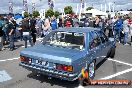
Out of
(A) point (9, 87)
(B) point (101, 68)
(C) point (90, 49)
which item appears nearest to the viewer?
(A) point (9, 87)

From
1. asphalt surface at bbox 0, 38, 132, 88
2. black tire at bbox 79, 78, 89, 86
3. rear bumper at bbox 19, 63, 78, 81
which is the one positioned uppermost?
rear bumper at bbox 19, 63, 78, 81

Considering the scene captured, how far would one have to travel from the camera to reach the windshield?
7.27 m

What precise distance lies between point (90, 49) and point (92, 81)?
0.95 meters

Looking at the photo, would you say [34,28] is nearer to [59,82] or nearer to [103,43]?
[103,43]

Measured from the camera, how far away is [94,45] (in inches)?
304

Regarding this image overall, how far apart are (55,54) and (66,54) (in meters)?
0.30

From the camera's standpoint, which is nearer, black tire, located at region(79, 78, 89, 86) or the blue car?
the blue car

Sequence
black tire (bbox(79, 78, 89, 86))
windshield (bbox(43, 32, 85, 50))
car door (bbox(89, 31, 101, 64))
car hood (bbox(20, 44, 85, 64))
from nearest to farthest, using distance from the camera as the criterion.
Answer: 1. car hood (bbox(20, 44, 85, 64))
2. black tire (bbox(79, 78, 89, 86))
3. windshield (bbox(43, 32, 85, 50))
4. car door (bbox(89, 31, 101, 64))

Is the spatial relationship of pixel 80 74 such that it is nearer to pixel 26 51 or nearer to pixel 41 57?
pixel 41 57

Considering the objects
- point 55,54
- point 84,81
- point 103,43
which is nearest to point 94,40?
point 103,43

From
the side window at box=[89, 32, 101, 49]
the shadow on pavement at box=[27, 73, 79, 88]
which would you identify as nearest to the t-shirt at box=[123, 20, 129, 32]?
the side window at box=[89, 32, 101, 49]

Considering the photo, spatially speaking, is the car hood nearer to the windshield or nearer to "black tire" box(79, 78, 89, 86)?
the windshield

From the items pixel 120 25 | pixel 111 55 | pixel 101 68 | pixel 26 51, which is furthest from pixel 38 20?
pixel 26 51

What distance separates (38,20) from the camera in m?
20.9
